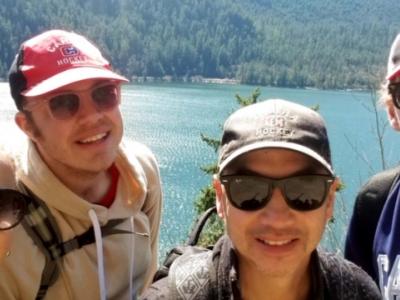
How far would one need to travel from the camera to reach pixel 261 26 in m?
151

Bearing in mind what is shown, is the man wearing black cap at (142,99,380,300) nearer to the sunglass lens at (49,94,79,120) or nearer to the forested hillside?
the sunglass lens at (49,94,79,120)

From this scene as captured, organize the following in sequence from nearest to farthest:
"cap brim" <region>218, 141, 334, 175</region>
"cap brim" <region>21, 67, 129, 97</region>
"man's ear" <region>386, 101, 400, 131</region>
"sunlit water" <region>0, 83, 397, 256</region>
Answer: "cap brim" <region>218, 141, 334, 175</region>
"cap brim" <region>21, 67, 129, 97</region>
"man's ear" <region>386, 101, 400, 131</region>
"sunlit water" <region>0, 83, 397, 256</region>

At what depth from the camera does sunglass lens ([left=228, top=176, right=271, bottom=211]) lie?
5.21ft

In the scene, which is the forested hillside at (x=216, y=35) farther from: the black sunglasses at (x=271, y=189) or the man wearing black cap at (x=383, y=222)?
the black sunglasses at (x=271, y=189)

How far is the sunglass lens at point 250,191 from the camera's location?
5.21ft

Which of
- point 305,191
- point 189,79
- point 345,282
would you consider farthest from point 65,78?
point 189,79

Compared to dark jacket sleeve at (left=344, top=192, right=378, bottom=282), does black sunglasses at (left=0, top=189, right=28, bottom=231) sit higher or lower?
higher

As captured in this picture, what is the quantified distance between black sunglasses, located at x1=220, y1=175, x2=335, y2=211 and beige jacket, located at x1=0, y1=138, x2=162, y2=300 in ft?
2.60

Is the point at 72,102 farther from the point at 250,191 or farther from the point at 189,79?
the point at 189,79

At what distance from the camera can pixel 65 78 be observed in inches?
86.0

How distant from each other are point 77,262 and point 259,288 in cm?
75

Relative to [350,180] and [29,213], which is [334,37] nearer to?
[350,180]

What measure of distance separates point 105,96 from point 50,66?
24 cm

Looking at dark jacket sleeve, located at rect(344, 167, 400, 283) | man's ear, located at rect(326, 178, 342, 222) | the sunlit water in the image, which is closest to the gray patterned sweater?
man's ear, located at rect(326, 178, 342, 222)
